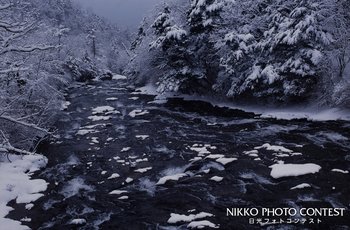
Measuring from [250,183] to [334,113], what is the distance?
7691mm

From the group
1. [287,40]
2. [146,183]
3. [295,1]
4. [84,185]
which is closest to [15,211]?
[84,185]

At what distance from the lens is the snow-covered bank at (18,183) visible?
9317 millimetres

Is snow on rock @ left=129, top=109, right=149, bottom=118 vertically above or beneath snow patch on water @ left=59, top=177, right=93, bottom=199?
above

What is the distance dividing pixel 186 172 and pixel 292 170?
9.96 ft

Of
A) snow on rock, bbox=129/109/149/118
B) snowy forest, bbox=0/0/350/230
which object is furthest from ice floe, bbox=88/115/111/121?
snow on rock, bbox=129/109/149/118

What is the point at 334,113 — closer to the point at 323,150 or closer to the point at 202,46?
the point at 323,150

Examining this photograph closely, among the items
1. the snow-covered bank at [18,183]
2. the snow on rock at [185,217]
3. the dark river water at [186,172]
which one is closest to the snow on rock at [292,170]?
the dark river water at [186,172]

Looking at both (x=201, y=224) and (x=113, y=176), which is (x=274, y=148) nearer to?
(x=113, y=176)

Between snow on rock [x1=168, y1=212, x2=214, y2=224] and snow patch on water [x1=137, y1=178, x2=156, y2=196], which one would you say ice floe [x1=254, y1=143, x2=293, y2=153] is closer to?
snow patch on water [x1=137, y1=178, x2=156, y2=196]

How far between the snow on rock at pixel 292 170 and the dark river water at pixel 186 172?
8.4 inches

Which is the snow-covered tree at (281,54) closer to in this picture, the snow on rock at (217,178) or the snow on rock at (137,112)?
the snow on rock at (137,112)

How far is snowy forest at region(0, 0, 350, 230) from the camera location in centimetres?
916

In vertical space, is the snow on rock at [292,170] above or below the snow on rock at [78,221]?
above

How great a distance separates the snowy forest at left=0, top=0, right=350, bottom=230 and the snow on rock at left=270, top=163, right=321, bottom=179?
5 cm
